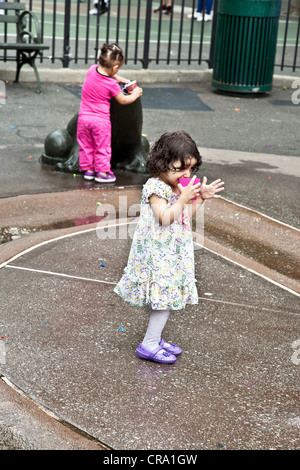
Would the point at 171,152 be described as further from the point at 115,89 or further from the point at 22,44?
the point at 22,44

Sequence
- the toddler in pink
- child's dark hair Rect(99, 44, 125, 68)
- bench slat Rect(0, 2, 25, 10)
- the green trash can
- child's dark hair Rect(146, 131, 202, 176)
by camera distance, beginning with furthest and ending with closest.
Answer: bench slat Rect(0, 2, 25, 10) < the green trash can < the toddler in pink < child's dark hair Rect(99, 44, 125, 68) < child's dark hair Rect(146, 131, 202, 176)

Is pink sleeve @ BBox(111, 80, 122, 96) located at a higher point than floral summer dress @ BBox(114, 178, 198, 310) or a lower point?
higher

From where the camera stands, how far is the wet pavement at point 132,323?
Answer: 9.89 ft

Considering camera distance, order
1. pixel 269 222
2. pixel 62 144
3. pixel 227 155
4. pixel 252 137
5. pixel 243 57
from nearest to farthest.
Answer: pixel 269 222 → pixel 62 144 → pixel 227 155 → pixel 252 137 → pixel 243 57

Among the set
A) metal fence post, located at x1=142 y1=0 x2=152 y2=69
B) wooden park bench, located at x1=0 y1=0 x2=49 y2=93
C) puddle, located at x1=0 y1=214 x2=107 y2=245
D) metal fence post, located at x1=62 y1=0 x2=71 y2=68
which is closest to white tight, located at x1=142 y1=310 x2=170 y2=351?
puddle, located at x1=0 y1=214 x2=107 y2=245

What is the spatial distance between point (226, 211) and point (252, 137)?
2.95 m

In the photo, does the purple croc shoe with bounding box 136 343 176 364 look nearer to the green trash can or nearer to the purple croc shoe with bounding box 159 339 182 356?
the purple croc shoe with bounding box 159 339 182 356

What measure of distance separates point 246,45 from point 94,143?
15.0 feet

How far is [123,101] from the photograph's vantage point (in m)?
6.18

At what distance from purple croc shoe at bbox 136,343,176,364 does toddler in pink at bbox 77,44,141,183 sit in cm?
298

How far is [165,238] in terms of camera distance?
3393mm

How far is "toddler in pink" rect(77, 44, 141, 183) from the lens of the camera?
20.1 feet

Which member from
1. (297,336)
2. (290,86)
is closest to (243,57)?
(290,86)

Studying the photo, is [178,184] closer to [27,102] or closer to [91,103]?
[91,103]
